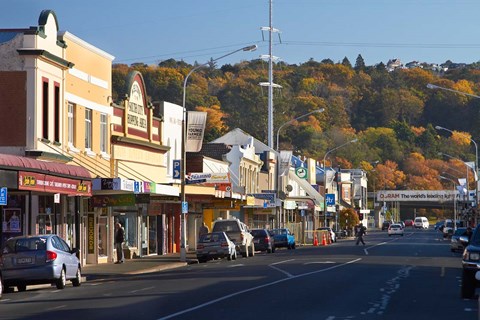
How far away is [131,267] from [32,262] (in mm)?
14004

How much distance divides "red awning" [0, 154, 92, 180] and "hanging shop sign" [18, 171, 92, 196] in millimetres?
153

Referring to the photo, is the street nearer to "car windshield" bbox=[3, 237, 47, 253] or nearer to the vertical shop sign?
"car windshield" bbox=[3, 237, 47, 253]

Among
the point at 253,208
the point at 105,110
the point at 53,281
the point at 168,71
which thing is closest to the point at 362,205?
the point at 168,71

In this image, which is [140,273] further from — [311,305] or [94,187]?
[311,305]

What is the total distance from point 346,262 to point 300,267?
501 centimetres

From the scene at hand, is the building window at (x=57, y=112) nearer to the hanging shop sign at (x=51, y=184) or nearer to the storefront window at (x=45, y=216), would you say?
the storefront window at (x=45, y=216)

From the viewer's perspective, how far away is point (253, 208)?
8469cm

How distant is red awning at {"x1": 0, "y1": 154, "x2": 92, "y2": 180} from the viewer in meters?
32.2

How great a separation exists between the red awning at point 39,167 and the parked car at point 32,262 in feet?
7.79

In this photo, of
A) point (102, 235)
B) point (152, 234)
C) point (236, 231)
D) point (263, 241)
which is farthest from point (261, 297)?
point (263, 241)

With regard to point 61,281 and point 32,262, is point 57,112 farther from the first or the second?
point 32,262

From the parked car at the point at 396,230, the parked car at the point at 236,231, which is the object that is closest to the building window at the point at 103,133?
the parked car at the point at 236,231

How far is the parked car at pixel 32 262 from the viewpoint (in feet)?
99.2

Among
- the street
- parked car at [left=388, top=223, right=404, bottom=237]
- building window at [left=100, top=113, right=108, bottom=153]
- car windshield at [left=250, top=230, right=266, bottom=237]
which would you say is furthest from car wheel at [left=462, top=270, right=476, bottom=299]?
parked car at [left=388, top=223, right=404, bottom=237]
